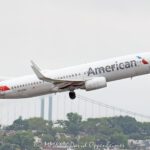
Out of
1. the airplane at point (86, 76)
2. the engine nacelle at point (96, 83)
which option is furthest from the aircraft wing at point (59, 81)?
the engine nacelle at point (96, 83)

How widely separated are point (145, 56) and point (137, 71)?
8.81 ft

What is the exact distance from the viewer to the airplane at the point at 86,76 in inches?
5113

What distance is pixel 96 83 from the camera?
423 feet

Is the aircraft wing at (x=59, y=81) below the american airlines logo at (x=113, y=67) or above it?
below

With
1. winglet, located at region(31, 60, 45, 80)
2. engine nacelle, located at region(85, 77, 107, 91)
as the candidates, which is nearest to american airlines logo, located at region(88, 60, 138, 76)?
→ engine nacelle, located at region(85, 77, 107, 91)

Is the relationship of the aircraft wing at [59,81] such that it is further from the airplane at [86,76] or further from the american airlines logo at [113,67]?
the american airlines logo at [113,67]

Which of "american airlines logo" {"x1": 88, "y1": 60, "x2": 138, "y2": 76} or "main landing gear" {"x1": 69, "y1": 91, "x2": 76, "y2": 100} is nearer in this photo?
"american airlines logo" {"x1": 88, "y1": 60, "x2": 138, "y2": 76}

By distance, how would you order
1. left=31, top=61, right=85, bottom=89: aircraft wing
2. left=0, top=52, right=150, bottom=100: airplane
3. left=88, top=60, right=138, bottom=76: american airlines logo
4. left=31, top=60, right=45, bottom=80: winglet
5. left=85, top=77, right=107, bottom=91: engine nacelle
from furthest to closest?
left=88, top=60, right=138, bottom=76: american airlines logo, left=0, top=52, right=150, bottom=100: airplane, left=85, top=77, right=107, bottom=91: engine nacelle, left=31, top=61, right=85, bottom=89: aircraft wing, left=31, top=60, right=45, bottom=80: winglet

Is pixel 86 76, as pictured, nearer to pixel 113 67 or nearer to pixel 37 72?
pixel 113 67

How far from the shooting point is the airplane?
12988 centimetres

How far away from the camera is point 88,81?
13012cm

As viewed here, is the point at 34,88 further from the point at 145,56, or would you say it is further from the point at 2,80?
the point at 145,56

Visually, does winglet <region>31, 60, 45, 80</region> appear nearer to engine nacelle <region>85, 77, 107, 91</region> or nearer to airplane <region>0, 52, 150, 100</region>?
airplane <region>0, 52, 150, 100</region>

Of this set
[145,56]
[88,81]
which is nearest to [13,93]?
[88,81]
